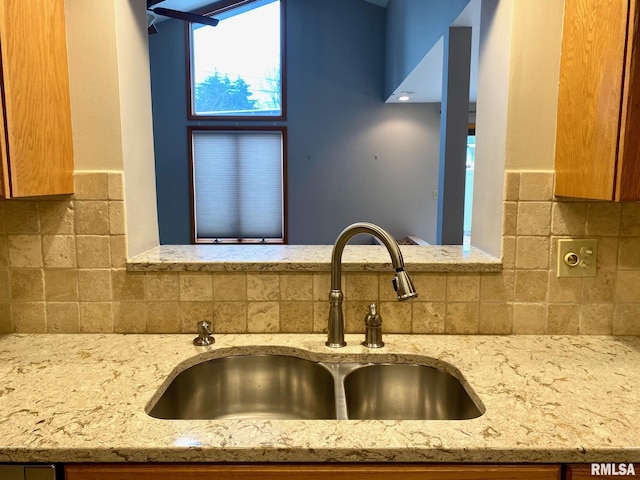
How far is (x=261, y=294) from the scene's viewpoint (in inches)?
52.7

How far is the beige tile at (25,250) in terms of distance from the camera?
4.32 ft

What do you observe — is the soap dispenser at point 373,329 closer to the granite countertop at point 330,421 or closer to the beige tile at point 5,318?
the granite countertop at point 330,421

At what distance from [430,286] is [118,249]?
0.89 m

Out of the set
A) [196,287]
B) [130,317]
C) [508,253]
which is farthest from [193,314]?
[508,253]

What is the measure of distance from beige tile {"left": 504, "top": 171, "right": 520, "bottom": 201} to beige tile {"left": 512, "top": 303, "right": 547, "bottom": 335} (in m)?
0.31

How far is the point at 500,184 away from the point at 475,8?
1.87 m

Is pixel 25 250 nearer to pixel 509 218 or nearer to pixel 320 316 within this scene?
pixel 320 316

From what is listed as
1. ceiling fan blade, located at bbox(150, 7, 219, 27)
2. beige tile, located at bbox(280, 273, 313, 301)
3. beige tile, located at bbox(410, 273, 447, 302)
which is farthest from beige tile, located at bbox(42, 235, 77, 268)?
ceiling fan blade, located at bbox(150, 7, 219, 27)

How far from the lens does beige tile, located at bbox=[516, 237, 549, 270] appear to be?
1299mm

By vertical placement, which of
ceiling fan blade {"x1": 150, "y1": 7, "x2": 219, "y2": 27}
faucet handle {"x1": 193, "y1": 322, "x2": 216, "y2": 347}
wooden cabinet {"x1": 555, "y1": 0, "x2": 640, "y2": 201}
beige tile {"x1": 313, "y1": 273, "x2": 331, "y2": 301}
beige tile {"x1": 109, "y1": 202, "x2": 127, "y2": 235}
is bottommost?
faucet handle {"x1": 193, "y1": 322, "x2": 216, "y2": 347}

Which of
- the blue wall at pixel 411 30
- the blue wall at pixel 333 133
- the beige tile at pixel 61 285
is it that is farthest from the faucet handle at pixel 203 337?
the blue wall at pixel 333 133

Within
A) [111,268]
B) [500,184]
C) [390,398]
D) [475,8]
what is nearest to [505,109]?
[500,184]

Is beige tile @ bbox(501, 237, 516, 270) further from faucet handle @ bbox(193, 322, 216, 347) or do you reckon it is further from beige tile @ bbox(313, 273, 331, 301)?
faucet handle @ bbox(193, 322, 216, 347)

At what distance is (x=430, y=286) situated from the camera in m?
1.33
